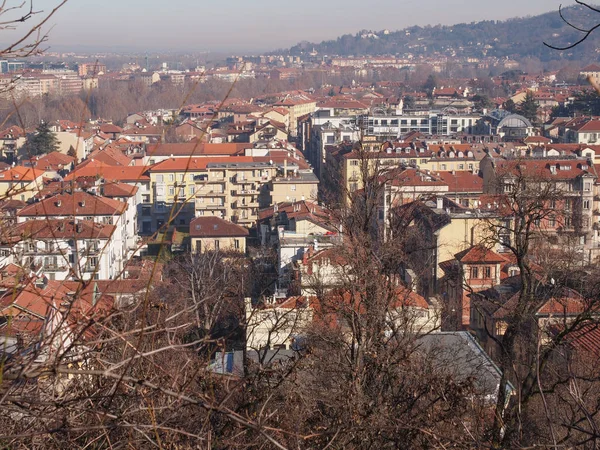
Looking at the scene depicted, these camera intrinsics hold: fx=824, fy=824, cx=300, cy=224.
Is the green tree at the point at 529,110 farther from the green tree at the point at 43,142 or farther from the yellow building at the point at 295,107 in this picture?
the green tree at the point at 43,142

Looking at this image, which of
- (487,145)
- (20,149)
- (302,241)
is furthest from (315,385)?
(20,149)

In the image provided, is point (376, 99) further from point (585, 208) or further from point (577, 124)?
point (585, 208)

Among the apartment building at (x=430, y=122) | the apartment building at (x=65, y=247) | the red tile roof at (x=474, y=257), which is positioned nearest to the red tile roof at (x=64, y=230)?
the apartment building at (x=65, y=247)

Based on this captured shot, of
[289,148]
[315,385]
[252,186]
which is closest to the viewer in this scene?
[315,385]

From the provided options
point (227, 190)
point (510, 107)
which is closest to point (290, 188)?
point (227, 190)

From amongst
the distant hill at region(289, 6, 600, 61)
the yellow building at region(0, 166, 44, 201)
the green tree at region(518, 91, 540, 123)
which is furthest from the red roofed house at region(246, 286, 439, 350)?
the distant hill at region(289, 6, 600, 61)

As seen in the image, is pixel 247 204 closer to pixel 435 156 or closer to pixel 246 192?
pixel 246 192
